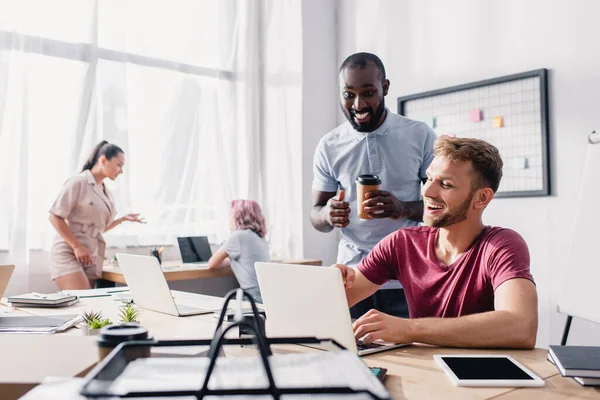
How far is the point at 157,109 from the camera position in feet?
14.7

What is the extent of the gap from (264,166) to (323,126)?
0.60 metres

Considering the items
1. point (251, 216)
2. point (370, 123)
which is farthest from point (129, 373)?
point (251, 216)

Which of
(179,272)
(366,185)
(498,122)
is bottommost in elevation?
(179,272)

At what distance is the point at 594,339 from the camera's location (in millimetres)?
3137

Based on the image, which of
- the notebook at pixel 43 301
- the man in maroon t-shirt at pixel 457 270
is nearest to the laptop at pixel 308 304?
the man in maroon t-shirt at pixel 457 270

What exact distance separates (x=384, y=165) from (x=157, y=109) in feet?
8.67

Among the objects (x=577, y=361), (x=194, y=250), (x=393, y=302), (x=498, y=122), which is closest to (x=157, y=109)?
(x=194, y=250)

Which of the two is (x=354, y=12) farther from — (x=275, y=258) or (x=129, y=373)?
(x=129, y=373)

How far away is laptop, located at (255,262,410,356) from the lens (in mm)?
1233

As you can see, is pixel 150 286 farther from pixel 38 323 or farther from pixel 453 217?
pixel 453 217

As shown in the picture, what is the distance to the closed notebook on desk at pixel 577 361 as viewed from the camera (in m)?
1.09

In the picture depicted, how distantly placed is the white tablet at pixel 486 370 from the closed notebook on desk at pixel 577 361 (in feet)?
0.19

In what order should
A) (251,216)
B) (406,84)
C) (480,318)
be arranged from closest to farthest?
(480,318)
(251,216)
(406,84)

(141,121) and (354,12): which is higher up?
(354,12)
